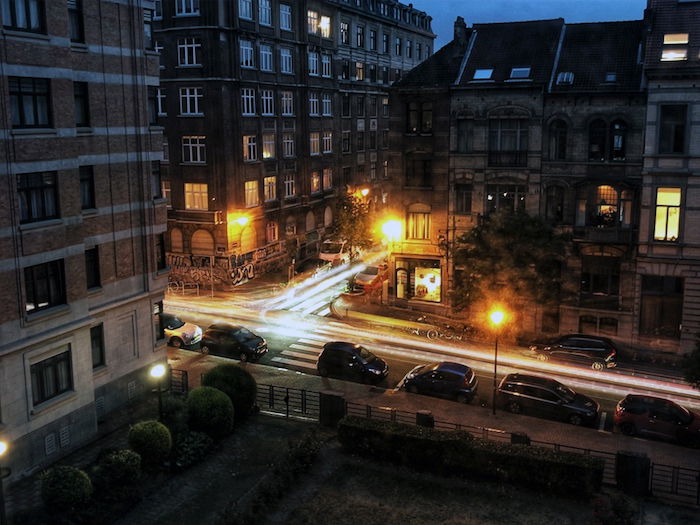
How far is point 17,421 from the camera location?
23.9 m

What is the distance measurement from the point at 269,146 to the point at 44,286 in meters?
35.1

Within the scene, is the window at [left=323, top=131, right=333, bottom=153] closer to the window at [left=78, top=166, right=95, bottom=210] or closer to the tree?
the tree

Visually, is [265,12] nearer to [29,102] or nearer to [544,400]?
[29,102]

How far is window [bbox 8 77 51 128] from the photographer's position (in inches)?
926

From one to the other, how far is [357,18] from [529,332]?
4253 centimetres

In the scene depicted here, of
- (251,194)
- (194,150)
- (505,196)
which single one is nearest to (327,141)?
(251,194)

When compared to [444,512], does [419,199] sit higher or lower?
higher

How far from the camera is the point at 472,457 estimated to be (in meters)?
24.7

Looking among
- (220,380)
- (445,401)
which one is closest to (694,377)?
(445,401)

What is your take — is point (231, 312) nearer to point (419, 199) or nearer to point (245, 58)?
point (419, 199)

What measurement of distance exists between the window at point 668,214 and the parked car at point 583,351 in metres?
6.57

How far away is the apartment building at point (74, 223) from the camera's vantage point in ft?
77.1

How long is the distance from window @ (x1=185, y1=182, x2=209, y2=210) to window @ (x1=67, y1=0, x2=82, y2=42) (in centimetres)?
2586

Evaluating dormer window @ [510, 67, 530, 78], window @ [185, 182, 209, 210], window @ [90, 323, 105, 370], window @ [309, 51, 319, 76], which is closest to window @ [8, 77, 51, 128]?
window @ [90, 323, 105, 370]
